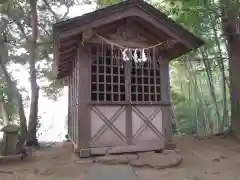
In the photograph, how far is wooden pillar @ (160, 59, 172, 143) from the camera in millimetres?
7453

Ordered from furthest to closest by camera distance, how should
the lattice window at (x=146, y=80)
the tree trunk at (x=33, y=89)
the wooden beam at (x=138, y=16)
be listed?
the tree trunk at (x=33, y=89) → the lattice window at (x=146, y=80) → the wooden beam at (x=138, y=16)

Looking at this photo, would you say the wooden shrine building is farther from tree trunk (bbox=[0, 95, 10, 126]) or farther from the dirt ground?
tree trunk (bbox=[0, 95, 10, 126])

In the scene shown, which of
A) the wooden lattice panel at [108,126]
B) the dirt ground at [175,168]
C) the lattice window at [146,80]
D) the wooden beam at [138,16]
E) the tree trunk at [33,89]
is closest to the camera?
the dirt ground at [175,168]

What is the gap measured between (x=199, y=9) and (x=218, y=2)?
0.69 m

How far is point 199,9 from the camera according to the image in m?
7.65

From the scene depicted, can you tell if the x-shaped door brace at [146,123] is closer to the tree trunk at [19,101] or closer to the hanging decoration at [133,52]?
the hanging decoration at [133,52]

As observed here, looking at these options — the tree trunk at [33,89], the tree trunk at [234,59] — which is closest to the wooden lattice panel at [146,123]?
the tree trunk at [234,59]

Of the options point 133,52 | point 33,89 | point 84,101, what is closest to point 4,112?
point 33,89

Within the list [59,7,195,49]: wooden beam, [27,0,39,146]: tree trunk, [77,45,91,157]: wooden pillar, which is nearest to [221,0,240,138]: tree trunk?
[59,7,195,49]: wooden beam

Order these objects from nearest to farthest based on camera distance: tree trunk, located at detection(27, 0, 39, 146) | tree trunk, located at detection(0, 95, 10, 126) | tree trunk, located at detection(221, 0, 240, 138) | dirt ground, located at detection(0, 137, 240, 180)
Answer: dirt ground, located at detection(0, 137, 240, 180) → tree trunk, located at detection(221, 0, 240, 138) → tree trunk, located at detection(27, 0, 39, 146) → tree trunk, located at detection(0, 95, 10, 126)

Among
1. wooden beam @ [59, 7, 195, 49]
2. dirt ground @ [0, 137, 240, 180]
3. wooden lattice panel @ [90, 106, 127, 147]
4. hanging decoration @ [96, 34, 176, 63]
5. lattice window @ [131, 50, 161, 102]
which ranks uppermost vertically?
wooden beam @ [59, 7, 195, 49]

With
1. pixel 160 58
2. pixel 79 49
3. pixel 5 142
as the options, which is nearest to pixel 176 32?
pixel 160 58

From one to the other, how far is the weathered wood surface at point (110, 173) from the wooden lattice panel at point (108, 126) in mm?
786

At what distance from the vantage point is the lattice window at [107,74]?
7.05 m
